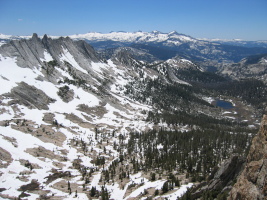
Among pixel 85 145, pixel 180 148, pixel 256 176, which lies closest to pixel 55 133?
pixel 85 145

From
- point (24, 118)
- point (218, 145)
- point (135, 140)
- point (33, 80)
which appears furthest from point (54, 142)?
point (218, 145)

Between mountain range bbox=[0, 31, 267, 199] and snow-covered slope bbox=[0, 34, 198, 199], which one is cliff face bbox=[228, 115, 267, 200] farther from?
snow-covered slope bbox=[0, 34, 198, 199]

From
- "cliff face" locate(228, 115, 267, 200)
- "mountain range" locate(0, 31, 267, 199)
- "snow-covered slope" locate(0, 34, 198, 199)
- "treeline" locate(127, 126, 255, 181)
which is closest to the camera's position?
"cliff face" locate(228, 115, 267, 200)

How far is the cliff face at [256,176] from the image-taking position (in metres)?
23.0

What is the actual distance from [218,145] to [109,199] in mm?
83128

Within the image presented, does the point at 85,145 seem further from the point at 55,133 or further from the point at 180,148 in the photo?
the point at 180,148

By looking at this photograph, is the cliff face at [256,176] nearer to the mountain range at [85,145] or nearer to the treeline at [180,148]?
the mountain range at [85,145]

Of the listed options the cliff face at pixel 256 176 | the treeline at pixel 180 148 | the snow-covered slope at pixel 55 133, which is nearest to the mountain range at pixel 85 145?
the snow-covered slope at pixel 55 133

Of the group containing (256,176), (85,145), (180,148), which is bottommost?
(256,176)

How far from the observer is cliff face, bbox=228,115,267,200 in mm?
22981

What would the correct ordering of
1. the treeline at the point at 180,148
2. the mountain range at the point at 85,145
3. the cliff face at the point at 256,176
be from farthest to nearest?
the treeline at the point at 180,148
the mountain range at the point at 85,145
the cliff face at the point at 256,176

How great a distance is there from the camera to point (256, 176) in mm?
24672

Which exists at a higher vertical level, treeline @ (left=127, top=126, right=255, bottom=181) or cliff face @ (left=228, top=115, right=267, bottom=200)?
treeline @ (left=127, top=126, right=255, bottom=181)

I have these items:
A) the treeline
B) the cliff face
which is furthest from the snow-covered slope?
the cliff face
